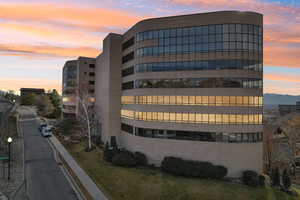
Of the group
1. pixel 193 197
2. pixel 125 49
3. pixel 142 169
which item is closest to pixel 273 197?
pixel 193 197

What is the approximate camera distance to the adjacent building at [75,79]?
76.2 metres

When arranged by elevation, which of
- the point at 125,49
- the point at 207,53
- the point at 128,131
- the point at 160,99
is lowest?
the point at 128,131

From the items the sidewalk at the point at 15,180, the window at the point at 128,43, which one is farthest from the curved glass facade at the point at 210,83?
the sidewalk at the point at 15,180

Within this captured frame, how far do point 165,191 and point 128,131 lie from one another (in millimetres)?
17851

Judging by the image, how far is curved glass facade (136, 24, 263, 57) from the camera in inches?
1401

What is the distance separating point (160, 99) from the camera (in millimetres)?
39844

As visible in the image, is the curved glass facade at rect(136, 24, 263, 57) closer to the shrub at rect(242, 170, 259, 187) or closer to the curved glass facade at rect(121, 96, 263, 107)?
the curved glass facade at rect(121, 96, 263, 107)

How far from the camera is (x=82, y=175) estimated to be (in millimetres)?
30719

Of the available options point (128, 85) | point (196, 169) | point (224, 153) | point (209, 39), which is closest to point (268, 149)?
point (224, 153)

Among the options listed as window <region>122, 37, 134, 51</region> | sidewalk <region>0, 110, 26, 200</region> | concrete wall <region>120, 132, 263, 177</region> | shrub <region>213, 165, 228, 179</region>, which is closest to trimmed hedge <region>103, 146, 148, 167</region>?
concrete wall <region>120, 132, 263, 177</region>

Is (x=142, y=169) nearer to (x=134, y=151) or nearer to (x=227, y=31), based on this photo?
(x=134, y=151)

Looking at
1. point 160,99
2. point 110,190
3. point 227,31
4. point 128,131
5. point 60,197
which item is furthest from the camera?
point 128,131

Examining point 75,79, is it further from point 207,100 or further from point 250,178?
point 250,178

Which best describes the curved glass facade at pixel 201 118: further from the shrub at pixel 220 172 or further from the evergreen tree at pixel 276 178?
the evergreen tree at pixel 276 178
